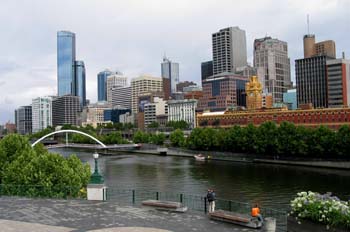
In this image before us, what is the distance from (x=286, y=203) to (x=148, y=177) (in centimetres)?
3441

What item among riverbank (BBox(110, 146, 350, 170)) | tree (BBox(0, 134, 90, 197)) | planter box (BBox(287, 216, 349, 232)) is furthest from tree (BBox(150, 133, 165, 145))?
planter box (BBox(287, 216, 349, 232))

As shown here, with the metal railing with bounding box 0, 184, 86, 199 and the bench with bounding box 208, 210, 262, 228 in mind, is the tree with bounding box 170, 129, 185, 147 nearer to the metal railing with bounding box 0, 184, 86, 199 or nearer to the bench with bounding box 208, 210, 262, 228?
the metal railing with bounding box 0, 184, 86, 199

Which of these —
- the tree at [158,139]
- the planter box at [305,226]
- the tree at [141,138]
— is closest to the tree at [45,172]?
the planter box at [305,226]

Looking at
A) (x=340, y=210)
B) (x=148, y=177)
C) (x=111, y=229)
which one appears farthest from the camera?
(x=148, y=177)

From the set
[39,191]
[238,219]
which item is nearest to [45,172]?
[39,191]

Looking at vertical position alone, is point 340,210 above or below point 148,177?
above

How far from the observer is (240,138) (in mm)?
112125

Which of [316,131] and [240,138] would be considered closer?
[316,131]

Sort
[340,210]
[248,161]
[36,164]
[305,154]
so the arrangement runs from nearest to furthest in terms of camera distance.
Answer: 1. [340,210]
2. [36,164]
3. [305,154]
4. [248,161]

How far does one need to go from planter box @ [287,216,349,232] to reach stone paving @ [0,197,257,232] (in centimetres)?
226

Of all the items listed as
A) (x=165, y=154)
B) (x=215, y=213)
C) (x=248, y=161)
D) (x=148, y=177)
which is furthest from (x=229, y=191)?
(x=165, y=154)

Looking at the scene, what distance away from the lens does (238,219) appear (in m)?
22.2

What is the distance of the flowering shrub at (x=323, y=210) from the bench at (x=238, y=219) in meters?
2.37

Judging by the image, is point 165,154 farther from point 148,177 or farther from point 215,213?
point 215,213
